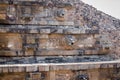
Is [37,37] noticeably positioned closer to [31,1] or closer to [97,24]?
Result: [31,1]

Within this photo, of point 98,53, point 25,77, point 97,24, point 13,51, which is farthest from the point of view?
point 97,24

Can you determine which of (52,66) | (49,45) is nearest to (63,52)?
(49,45)

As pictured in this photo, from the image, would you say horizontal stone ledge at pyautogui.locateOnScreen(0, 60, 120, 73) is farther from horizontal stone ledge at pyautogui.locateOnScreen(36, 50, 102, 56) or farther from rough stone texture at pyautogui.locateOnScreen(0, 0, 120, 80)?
horizontal stone ledge at pyautogui.locateOnScreen(36, 50, 102, 56)

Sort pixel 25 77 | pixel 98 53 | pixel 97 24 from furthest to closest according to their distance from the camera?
1. pixel 97 24
2. pixel 98 53
3. pixel 25 77

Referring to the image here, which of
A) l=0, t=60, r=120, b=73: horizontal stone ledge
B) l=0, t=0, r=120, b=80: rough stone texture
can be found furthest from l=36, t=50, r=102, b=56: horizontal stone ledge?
l=0, t=60, r=120, b=73: horizontal stone ledge

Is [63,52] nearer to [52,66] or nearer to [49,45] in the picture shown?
[49,45]

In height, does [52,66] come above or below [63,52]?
below

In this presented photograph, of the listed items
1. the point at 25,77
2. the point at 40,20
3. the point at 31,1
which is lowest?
the point at 25,77

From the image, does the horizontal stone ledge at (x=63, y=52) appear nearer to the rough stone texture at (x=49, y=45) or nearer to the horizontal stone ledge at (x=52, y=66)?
the rough stone texture at (x=49, y=45)

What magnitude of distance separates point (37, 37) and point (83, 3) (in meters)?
8.01

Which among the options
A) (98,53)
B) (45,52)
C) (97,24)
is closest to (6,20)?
(45,52)

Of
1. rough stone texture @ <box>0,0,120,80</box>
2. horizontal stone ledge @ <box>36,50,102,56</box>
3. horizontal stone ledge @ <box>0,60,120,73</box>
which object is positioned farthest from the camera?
horizontal stone ledge @ <box>36,50,102,56</box>

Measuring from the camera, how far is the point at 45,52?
32.2 ft

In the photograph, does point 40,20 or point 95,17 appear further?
point 95,17
